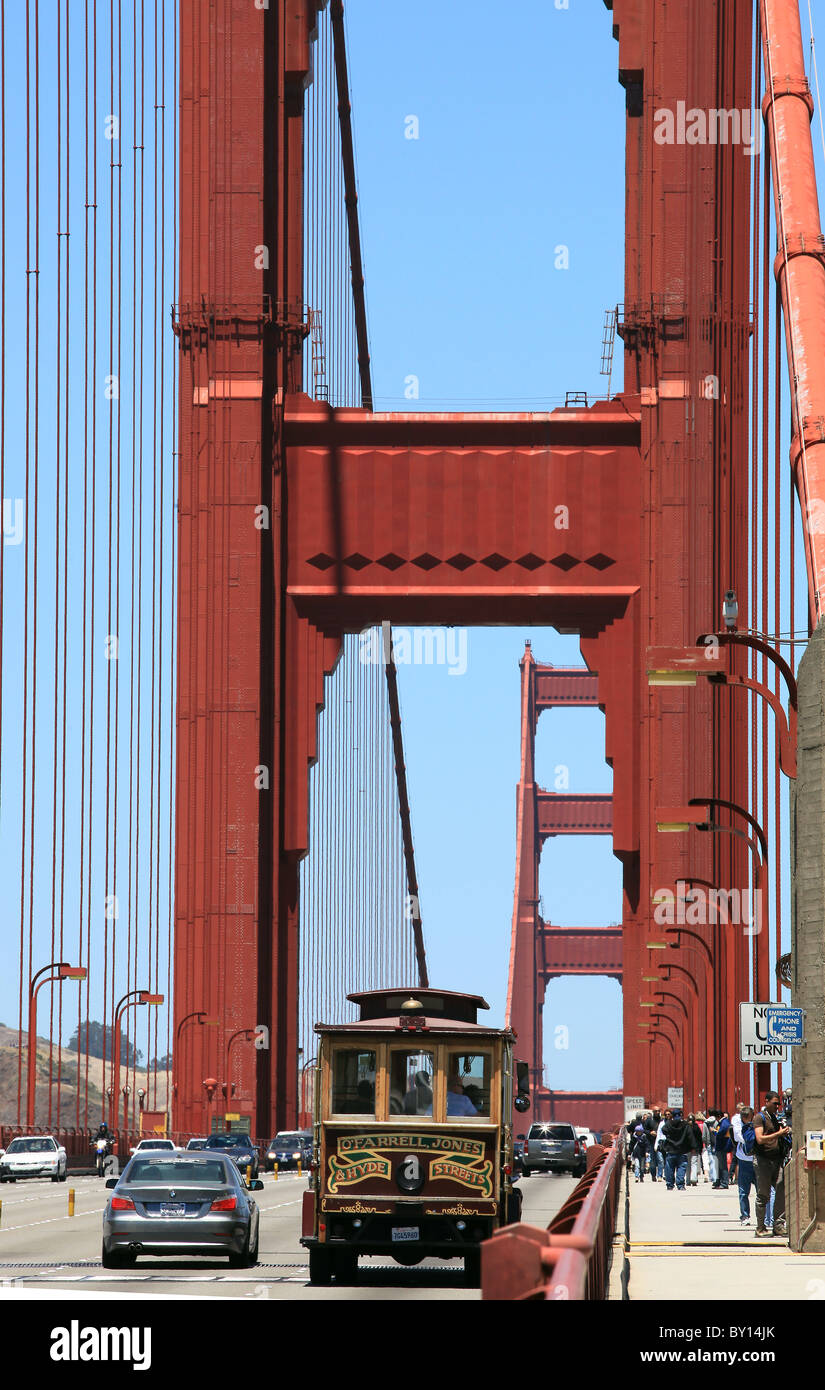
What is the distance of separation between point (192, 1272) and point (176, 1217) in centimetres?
52

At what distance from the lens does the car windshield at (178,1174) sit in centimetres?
2286

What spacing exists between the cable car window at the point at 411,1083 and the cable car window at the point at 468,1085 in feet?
0.62

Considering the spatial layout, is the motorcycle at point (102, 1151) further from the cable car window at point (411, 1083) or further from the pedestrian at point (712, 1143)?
Answer: the cable car window at point (411, 1083)

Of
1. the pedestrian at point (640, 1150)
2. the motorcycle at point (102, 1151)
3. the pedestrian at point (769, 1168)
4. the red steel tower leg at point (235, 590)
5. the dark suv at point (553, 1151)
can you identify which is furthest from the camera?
the motorcycle at point (102, 1151)

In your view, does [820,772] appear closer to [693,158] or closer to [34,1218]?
[34,1218]

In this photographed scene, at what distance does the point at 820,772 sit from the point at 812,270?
30.1 ft

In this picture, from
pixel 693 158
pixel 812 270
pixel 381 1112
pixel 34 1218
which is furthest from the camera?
pixel 693 158

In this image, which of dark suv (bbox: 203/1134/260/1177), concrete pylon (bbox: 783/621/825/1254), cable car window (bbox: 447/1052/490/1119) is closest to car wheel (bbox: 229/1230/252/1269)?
cable car window (bbox: 447/1052/490/1119)

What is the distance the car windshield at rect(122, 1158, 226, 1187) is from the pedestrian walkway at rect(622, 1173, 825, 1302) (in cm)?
389

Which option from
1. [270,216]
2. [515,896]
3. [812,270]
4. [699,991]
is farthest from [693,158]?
[515,896]

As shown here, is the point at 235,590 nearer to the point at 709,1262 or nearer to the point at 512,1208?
the point at 512,1208
